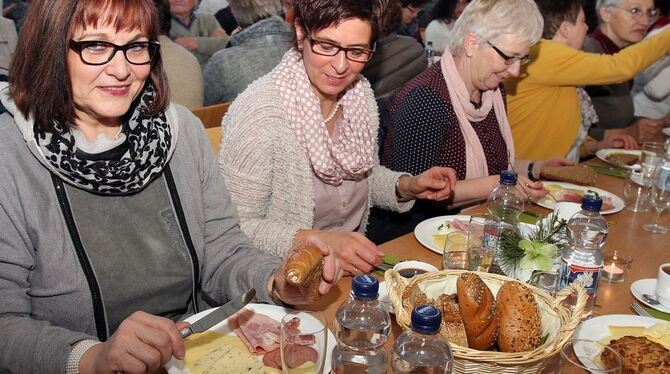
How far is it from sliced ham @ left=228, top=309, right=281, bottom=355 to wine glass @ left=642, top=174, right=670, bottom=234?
149 cm

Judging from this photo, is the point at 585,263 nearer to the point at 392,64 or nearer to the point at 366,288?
the point at 366,288

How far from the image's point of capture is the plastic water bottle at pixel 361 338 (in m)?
1.28

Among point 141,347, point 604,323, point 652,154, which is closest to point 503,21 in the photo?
point 652,154

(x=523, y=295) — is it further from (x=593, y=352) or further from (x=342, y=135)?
(x=342, y=135)

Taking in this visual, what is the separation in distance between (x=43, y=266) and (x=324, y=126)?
1067 millimetres

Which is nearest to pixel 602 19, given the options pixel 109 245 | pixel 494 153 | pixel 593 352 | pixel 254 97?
pixel 494 153

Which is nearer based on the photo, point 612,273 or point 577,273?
point 577,273

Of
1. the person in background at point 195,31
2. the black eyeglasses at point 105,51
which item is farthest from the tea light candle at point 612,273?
the person in background at point 195,31

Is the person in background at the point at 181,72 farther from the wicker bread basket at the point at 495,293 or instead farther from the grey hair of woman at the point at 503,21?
the wicker bread basket at the point at 495,293

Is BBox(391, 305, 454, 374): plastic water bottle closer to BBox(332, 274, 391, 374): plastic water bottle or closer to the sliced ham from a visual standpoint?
BBox(332, 274, 391, 374): plastic water bottle

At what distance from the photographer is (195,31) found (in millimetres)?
5930

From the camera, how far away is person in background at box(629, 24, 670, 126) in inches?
183

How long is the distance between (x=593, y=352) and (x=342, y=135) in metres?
1.30

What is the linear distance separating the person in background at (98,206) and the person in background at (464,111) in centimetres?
108
